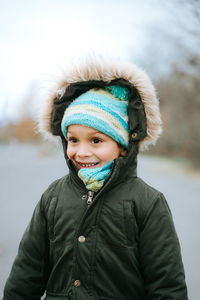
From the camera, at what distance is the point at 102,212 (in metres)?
1.62

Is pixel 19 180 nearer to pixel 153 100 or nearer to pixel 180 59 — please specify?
pixel 153 100

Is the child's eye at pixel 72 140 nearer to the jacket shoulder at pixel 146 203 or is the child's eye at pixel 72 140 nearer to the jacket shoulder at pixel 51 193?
the jacket shoulder at pixel 51 193

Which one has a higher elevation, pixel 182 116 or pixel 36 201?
pixel 182 116

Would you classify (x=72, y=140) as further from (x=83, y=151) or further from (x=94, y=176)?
(x=94, y=176)

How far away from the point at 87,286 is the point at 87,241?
20cm

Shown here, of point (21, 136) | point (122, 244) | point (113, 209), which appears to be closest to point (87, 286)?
point (122, 244)

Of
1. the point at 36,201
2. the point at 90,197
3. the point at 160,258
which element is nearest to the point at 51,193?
the point at 90,197

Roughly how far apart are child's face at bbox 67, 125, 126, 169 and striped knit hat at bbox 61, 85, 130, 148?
3 centimetres

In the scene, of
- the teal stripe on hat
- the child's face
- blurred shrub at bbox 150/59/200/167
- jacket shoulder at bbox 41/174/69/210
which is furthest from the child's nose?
blurred shrub at bbox 150/59/200/167

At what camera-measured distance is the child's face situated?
1675 millimetres

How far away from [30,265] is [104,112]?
0.88 m

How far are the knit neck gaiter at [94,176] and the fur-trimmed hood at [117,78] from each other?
0.86 feet

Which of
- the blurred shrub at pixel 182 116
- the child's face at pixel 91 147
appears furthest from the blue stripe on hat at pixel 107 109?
the blurred shrub at pixel 182 116

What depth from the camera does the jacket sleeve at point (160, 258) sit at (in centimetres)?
153
